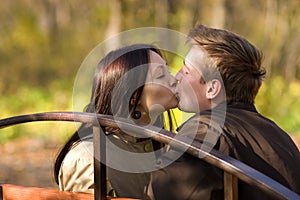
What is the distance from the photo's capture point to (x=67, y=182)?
2461 millimetres

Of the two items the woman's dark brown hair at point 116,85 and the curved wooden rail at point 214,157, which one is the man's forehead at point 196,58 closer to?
the woman's dark brown hair at point 116,85

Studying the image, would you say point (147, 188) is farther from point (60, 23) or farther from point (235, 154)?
point (60, 23)

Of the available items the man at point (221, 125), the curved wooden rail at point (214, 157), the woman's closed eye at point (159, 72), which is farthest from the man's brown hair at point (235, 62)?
the curved wooden rail at point (214, 157)

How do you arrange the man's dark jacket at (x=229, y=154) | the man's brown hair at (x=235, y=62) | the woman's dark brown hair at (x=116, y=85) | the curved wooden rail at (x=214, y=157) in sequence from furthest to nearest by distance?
1. the woman's dark brown hair at (x=116, y=85)
2. the man's brown hair at (x=235, y=62)
3. the man's dark jacket at (x=229, y=154)
4. the curved wooden rail at (x=214, y=157)

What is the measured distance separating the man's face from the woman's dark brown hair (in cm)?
21

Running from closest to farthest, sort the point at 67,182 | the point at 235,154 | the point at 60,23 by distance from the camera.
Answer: the point at 235,154
the point at 67,182
the point at 60,23

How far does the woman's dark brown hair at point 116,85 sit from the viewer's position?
2553mm

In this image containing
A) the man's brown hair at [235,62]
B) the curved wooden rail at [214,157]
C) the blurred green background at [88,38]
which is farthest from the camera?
the blurred green background at [88,38]

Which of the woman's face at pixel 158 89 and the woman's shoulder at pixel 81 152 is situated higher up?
the woman's face at pixel 158 89

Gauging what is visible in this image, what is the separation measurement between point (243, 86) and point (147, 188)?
508 millimetres

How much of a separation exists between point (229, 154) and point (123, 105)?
625 mm

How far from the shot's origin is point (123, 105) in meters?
2.59

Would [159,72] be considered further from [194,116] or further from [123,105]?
[194,116]

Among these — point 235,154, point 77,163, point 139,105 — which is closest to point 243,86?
point 235,154
